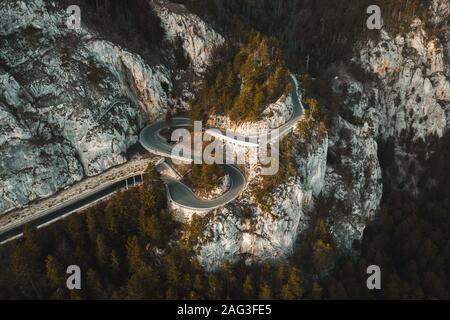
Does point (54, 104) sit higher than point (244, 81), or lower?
lower

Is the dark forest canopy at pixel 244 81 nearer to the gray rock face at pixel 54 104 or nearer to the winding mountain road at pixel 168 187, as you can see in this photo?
the winding mountain road at pixel 168 187

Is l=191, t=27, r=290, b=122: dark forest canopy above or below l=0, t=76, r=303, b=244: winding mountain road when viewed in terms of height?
above

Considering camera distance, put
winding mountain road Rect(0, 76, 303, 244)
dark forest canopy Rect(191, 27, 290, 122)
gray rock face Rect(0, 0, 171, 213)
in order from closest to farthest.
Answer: winding mountain road Rect(0, 76, 303, 244)
gray rock face Rect(0, 0, 171, 213)
dark forest canopy Rect(191, 27, 290, 122)

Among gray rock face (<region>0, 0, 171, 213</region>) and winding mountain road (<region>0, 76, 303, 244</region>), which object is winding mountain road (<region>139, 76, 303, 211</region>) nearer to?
winding mountain road (<region>0, 76, 303, 244</region>)

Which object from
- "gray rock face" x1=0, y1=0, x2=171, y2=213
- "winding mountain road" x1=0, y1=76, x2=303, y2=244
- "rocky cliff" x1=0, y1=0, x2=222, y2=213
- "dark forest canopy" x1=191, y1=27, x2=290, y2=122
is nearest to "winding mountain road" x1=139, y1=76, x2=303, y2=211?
"winding mountain road" x1=0, y1=76, x2=303, y2=244

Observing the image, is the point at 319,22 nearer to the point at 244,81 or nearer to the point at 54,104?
the point at 244,81

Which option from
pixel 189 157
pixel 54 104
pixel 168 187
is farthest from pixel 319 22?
pixel 54 104

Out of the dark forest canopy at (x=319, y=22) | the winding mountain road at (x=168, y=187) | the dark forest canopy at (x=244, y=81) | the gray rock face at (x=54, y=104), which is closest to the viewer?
the winding mountain road at (x=168, y=187)

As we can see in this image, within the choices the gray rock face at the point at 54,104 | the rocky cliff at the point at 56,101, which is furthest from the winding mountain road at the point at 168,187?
the gray rock face at the point at 54,104

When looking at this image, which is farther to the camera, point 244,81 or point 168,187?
point 244,81

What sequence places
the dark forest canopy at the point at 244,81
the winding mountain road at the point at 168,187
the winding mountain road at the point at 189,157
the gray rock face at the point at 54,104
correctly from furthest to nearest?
the dark forest canopy at the point at 244,81 < the winding mountain road at the point at 189,157 < the gray rock face at the point at 54,104 < the winding mountain road at the point at 168,187

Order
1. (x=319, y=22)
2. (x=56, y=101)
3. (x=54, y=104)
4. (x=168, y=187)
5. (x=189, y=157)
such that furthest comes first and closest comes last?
1. (x=319, y=22)
2. (x=189, y=157)
3. (x=56, y=101)
4. (x=54, y=104)
5. (x=168, y=187)

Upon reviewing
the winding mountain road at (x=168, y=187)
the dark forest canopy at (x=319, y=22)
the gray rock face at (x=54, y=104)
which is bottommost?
the winding mountain road at (x=168, y=187)
